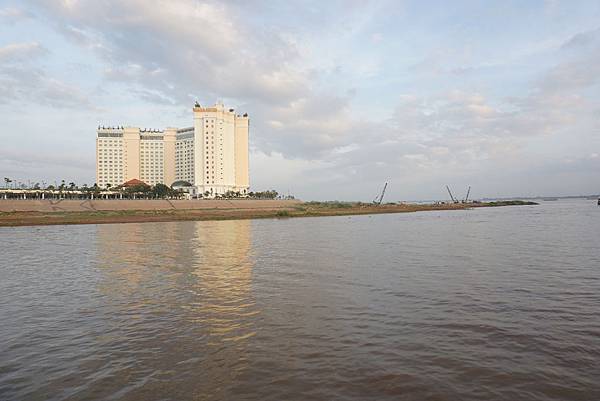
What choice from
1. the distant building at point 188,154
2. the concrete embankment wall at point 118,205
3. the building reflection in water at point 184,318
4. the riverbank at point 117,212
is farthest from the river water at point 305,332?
the distant building at point 188,154

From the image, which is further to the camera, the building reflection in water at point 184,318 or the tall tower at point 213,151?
the tall tower at point 213,151

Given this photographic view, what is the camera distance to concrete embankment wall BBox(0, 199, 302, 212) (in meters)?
84.8

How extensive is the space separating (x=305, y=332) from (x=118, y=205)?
101034 mm

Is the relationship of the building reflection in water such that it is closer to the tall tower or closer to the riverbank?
the riverbank

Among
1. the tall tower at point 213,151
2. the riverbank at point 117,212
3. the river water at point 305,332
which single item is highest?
the tall tower at point 213,151

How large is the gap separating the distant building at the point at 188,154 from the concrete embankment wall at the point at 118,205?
117ft

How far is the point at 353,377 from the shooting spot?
7.90 m

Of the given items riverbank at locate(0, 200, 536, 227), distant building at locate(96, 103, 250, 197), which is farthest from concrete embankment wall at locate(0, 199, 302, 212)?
distant building at locate(96, 103, 250, 197)

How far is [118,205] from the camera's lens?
327 feet

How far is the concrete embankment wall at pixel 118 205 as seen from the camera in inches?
3337

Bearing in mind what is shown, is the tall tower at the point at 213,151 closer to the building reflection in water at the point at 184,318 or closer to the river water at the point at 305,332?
the building reflection in water at the point at 184,318

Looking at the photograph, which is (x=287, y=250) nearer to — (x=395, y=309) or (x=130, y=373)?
(x=395, y=309)

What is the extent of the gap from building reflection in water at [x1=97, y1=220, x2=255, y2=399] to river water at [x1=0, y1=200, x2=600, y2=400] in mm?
55

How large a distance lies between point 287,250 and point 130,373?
21070mm
